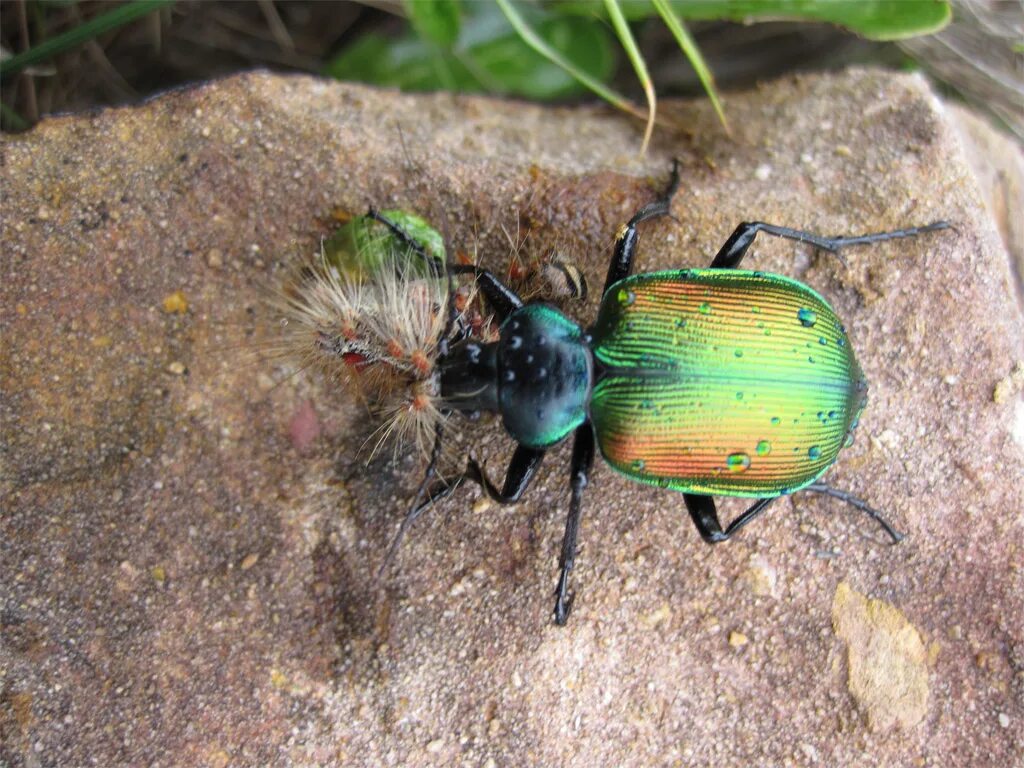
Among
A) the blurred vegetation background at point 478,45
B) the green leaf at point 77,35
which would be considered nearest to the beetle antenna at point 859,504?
the blurred vegetation background at point 478,45

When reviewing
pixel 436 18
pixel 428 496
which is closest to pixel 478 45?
pixel 436 18

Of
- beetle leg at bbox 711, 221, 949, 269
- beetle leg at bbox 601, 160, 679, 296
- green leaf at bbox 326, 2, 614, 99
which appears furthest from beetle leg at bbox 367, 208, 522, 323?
green leaf at bbox 326, 2, 614, 99

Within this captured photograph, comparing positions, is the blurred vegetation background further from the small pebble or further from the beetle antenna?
the small pebble

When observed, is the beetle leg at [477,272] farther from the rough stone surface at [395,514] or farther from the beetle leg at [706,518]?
the beetle leg at [706,518]

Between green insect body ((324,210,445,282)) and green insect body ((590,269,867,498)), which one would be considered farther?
green insect body ((324,210,445,282))

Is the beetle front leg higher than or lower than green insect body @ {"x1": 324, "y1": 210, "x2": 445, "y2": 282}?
lower

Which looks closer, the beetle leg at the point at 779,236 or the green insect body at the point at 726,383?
the green insect body at the point at 726,383

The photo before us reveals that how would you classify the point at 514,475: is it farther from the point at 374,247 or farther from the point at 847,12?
the point at 847,12
